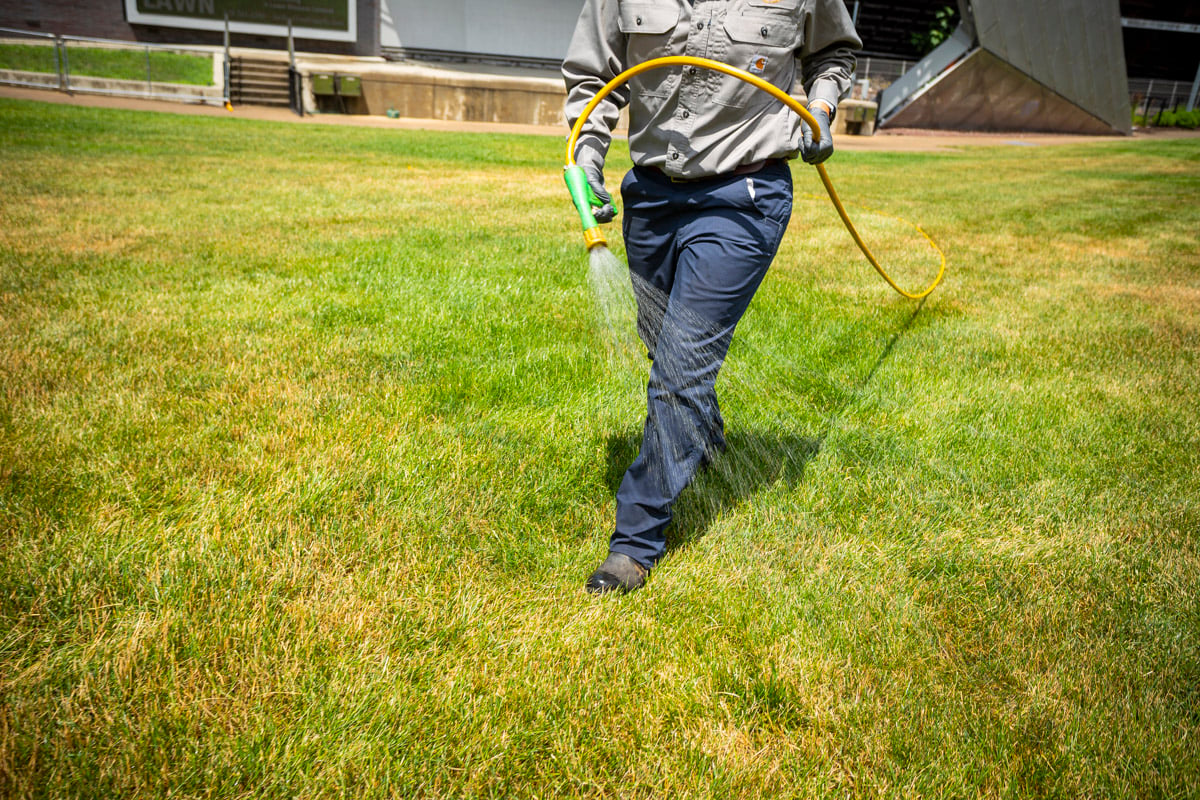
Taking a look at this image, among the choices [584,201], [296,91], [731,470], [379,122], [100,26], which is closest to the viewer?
[584,201]

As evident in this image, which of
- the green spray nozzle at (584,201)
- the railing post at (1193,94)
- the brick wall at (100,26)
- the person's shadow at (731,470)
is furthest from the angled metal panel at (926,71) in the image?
the green spray nozzle at (584,201)

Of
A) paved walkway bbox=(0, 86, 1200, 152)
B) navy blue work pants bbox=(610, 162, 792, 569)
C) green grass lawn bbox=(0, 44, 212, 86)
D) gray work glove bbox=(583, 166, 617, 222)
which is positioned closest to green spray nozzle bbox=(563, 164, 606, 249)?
gray work glove bbox=(583, 166, 617, 222)

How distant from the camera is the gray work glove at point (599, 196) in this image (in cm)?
261

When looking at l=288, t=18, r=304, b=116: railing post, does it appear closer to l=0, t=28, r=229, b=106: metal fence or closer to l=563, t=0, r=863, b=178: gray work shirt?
l=0, t=28, r=229, b=106: metal fence

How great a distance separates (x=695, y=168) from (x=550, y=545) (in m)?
1.39

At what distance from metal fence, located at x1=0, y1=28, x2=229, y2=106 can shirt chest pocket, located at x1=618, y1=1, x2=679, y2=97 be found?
23175 mm

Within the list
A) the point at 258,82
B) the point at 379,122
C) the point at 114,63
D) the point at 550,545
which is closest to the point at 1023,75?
the point at 379,122

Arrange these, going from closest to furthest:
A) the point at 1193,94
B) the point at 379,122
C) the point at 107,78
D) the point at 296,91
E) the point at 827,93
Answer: the point at 827,93, the point at 379,122, the point at 296,91, the point at 107,78, the point at 1193,94

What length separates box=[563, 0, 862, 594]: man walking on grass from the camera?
2543mm

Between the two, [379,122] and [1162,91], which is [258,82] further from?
[1162,91]

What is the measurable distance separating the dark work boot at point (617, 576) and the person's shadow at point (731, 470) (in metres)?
0.28

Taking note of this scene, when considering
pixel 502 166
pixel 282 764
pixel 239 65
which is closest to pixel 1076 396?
pixel 282 764

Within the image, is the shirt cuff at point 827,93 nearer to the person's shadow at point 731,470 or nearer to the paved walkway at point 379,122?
the person's shadow at point 731,470

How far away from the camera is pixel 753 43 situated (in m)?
2.53
